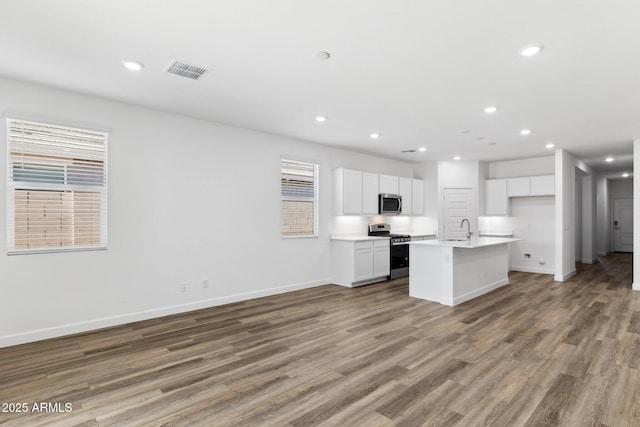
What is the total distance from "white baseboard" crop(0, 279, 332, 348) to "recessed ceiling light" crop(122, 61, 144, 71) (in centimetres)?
288

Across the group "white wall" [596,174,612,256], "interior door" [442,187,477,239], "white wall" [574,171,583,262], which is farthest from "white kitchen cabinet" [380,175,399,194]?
"white wall" [596,174,612,256]

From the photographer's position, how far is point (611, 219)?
12.2 m

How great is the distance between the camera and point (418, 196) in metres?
8.36

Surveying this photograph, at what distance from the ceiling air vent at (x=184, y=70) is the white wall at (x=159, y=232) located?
1386 millimetres

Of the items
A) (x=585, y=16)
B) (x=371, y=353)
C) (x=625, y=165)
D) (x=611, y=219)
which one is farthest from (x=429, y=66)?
(x=611, y=219)

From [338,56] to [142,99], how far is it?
2.56m

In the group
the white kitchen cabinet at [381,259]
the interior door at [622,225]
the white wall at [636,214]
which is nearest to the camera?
the white wall at [636,214]

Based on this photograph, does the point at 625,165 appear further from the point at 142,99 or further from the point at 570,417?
the point at 142,99

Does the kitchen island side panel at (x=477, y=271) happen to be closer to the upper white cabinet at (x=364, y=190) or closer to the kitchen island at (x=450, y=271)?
the kitchen island at (x=450, y=271)

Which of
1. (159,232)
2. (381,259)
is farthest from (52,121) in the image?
(381,259)

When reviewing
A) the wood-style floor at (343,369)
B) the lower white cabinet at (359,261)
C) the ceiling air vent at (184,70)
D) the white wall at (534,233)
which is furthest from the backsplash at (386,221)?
the ceiling air vent at (184,70)

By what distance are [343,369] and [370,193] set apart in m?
4.57

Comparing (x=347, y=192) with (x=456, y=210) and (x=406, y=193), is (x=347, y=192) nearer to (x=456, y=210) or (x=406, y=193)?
(x=406, y=193)

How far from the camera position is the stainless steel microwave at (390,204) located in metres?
7.29
